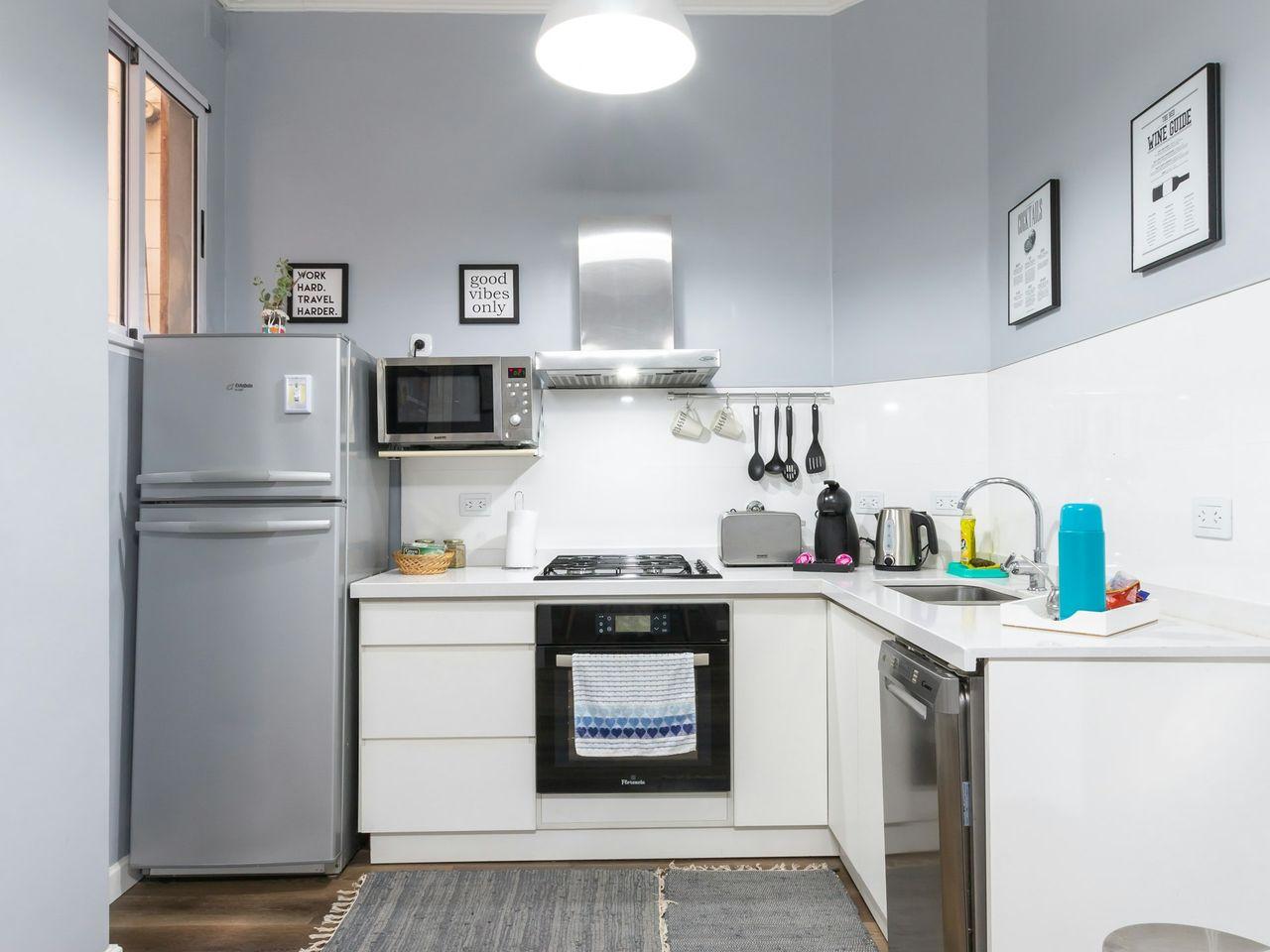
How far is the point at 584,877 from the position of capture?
2355 mm

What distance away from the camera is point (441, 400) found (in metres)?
2.73

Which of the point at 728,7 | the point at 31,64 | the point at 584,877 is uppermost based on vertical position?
the point at 728,7

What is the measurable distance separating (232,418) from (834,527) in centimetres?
202

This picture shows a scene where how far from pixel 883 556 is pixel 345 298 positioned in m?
2.28

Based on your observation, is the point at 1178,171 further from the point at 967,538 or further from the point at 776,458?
the point at 776,458

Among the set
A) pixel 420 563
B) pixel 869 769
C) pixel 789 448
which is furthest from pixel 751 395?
pixel 869 769

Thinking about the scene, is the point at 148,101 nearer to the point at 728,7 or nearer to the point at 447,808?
the point at 728,7

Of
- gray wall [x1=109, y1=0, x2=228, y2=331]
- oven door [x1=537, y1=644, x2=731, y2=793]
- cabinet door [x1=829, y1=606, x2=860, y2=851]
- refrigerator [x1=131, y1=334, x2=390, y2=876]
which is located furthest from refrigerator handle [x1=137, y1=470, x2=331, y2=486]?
cabinet door [x1=829, y1=606, x2=860, y2=851]

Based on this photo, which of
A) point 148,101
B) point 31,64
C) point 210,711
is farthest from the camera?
point 148,101

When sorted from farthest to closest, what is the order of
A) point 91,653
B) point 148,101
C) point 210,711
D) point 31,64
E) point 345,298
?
point 345,298
point 148,101
point 210,711
point 91,653
point 31,64

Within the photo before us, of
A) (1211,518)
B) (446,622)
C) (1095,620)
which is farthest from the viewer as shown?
(446,622)

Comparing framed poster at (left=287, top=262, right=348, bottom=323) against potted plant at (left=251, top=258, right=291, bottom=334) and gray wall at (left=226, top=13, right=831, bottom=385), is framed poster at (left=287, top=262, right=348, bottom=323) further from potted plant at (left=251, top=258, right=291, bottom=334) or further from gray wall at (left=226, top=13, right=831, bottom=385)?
potted plant at (left=251, top=258, right=291, bottom=334)

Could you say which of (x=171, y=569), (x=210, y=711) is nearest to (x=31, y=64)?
(x=171, y=569)

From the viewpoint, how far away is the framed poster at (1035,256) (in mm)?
2246
